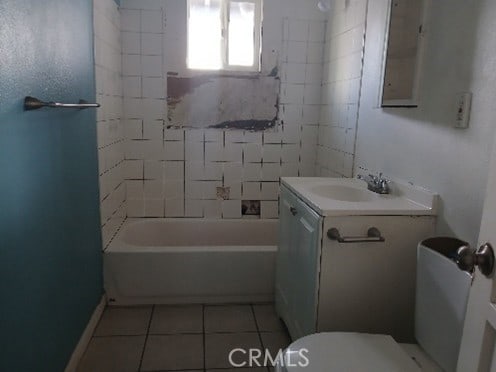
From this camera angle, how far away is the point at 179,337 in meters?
2.12

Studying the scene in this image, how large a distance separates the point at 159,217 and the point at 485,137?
2291 mm

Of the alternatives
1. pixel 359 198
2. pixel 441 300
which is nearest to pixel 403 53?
pixel 359 198

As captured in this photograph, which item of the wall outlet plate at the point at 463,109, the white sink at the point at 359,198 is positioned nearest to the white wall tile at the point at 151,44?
the white sink at the point at 359,198

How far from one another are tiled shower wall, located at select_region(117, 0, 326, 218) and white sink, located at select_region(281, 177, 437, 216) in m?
0.97

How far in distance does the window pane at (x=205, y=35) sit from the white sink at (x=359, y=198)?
1.27 metres

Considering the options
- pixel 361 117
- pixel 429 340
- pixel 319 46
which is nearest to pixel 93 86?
pixel 361 117

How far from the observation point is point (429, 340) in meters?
1.26

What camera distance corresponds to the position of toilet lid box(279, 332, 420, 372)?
1.17 meters

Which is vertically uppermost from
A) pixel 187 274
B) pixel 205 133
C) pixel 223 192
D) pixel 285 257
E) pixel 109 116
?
pixel 109 116

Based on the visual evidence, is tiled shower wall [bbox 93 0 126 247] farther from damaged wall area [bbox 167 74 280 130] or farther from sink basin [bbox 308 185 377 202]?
sink basin [bbox 308 185 377 202]

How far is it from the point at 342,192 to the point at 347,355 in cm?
101

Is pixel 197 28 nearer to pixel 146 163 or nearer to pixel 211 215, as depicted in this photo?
pixel 146 163

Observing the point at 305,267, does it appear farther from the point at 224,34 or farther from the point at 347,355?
the point at 224,34

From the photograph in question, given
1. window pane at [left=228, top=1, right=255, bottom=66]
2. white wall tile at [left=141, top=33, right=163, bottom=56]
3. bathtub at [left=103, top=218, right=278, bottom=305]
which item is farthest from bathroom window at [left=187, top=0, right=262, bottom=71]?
bathtub at [left=103, top=218, right=278, bottom=305]
